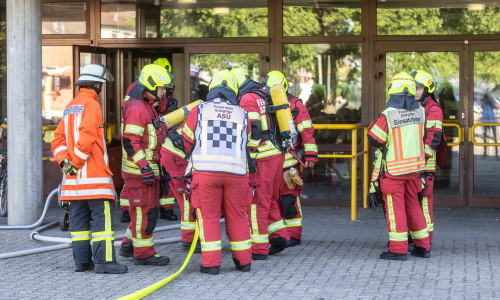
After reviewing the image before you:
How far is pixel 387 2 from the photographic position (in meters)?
12.1

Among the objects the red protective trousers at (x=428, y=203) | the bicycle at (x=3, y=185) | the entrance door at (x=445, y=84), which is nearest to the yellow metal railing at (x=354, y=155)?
the entrance door at (x=445, y=84)

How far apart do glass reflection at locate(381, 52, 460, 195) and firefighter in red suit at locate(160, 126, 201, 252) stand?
399cm

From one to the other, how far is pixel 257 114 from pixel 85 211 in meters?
1.83

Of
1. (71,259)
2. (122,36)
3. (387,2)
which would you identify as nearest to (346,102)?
(387,2)

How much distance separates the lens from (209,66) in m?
12.5

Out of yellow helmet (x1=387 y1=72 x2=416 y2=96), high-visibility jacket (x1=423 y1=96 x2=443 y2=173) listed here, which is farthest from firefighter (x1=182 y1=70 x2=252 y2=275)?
high-visibility jacket (x1=423 y1=96 x2=443 y2=173)

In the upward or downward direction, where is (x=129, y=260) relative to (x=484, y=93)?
downward

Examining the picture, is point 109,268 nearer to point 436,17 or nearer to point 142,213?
point 142,213

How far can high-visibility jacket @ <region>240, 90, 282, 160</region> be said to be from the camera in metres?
7.92

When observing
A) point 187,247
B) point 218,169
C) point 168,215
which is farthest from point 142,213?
point 168,215

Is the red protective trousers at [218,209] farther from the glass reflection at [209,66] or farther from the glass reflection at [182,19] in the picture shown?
the glass reflection at [182,19]

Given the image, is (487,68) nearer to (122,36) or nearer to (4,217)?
(122,36)

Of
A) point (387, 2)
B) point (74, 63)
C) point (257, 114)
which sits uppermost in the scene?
point (387, 2)

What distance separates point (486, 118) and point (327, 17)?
2.66 m
